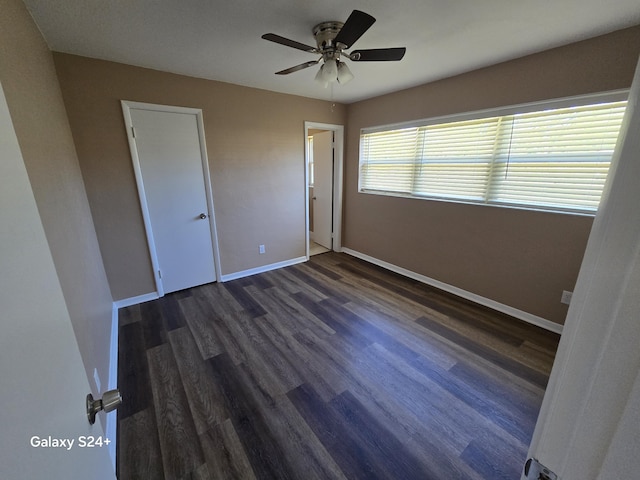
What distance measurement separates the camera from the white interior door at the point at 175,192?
280 cm

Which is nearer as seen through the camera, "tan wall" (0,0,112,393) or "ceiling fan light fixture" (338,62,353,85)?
"tan wall" (0,0,112,393)

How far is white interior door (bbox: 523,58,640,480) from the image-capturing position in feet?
1.13

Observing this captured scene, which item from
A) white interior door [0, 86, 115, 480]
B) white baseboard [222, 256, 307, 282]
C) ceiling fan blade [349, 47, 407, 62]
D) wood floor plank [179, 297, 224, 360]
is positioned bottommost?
wood floor plank [179, 297, 224, 360]

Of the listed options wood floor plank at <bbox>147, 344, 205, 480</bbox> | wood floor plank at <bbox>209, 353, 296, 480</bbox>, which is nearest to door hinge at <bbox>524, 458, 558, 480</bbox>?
wood floor plank at <bbox>209, 353, 296, 480</bbox>

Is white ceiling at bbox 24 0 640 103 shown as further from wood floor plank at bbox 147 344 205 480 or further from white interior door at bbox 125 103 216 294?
wood floor plank at bbox 147 344 205 480

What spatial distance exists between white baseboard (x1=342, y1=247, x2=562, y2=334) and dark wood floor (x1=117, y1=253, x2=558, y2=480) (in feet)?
0.29

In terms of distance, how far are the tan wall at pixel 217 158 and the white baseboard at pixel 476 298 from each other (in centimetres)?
143

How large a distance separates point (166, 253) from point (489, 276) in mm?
3732

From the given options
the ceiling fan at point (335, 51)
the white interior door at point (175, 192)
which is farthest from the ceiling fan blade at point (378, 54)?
the white interior door at point (175, 192)

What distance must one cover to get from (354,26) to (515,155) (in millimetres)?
2045

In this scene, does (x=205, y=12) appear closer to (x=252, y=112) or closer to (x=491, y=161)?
(x=252, y=112)

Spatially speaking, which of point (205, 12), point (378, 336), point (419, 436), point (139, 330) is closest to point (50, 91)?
point (205, 12)

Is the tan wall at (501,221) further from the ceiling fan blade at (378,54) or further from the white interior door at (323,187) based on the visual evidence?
the ceiling fan blade at (378,54)

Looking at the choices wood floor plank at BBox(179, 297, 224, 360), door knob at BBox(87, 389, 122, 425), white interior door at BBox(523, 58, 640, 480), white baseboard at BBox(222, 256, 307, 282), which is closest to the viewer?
white interior door at BBox(523, 58, 640, 480)
